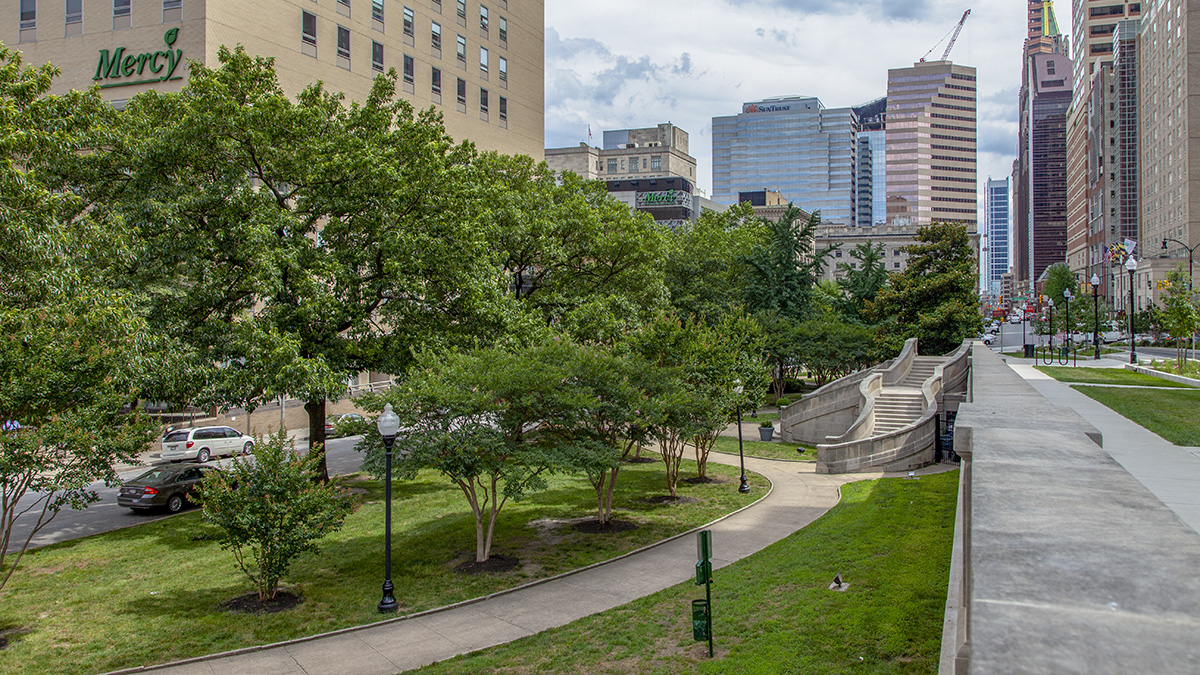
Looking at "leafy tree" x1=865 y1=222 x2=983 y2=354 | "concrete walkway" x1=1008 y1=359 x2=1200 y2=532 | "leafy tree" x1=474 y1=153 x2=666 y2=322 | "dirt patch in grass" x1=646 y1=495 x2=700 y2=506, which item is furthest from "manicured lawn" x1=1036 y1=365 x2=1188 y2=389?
"leafy tree" x1=474 y1=153 x2=666 y2=322

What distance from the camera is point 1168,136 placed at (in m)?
105

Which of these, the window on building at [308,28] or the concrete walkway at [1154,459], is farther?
the window on building at [308,28]

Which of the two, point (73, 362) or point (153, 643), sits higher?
point (73, 362)

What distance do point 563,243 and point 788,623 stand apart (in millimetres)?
25602

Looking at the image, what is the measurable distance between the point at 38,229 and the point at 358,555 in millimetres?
10025

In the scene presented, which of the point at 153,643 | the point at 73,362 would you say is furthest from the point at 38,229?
the point at 153,643

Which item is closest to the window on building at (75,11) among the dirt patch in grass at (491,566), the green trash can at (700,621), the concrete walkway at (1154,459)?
the dirt patch in grass at (491,566)

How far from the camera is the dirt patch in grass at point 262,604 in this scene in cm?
1473

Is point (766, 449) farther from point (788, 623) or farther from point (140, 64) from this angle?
point (140, 64)

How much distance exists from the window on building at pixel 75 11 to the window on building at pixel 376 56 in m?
16.8

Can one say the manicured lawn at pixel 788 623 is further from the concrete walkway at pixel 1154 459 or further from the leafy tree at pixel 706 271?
the leafy tree at pixel 706 271

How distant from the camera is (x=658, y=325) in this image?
86.7ft

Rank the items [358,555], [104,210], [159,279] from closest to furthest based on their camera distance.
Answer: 1. [358,555]
2. [104,210]
3. [159,279]

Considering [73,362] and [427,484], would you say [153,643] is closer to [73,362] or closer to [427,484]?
[73,362]
